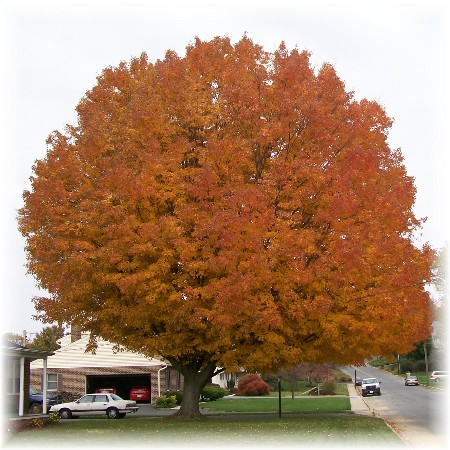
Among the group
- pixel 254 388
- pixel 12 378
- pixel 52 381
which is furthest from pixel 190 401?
pixel 254 388

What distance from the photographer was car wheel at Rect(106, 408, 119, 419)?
115 ft

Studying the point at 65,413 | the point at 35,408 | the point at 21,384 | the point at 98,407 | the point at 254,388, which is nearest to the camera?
the point at 21,384

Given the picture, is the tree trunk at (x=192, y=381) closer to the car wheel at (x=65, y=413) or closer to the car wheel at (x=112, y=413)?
the car wheel at (x=112, y=413)

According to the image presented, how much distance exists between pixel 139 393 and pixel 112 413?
1436 cm

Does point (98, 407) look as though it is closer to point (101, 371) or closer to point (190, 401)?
point (190, 401)

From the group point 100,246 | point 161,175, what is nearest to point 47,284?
point 100,246

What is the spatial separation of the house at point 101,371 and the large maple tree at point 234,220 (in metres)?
23.4

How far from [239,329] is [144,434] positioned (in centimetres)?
483

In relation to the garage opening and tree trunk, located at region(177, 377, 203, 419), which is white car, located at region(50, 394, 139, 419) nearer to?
tree trunk, located at region(177, 377, 203, 419)

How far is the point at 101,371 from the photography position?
161 ft

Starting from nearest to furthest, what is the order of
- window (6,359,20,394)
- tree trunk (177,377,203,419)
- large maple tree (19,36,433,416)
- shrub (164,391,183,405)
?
large maple tree (19,36,433,416), tree trunk (177,377,203,419), window (6,359,20,394), shrub (164,391,183,405)

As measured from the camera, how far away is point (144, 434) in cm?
2133

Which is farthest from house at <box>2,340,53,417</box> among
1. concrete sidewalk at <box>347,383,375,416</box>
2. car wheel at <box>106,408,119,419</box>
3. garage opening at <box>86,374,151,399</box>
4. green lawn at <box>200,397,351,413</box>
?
garage opening at <box>86,374,151,399</box>

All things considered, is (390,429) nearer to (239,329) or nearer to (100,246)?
(239,329)
